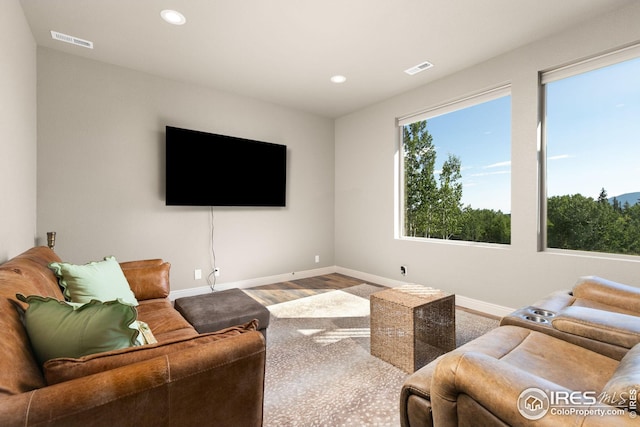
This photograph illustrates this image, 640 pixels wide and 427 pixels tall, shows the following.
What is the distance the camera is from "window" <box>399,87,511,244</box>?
3.28 meters

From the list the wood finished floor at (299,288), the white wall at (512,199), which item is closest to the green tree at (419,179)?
the white wall at (512,199)

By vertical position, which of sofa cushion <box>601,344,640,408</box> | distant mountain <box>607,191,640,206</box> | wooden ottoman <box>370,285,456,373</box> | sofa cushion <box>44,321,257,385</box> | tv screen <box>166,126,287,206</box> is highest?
tv screen <box>166,126,287,206</box>

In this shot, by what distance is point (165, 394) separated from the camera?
0.80 metres

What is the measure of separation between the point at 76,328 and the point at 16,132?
2.23 meters

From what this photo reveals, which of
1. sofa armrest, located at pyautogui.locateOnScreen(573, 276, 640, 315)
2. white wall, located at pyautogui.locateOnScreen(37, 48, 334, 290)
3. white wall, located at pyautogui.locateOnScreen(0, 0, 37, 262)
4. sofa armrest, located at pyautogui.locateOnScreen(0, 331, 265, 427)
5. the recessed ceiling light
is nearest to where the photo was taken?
sofa armrest, located at pyautogui.locateOnScreen(0, 331, 265, 427)

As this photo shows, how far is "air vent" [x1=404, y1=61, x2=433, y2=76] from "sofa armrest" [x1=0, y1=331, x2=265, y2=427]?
11.1 ft

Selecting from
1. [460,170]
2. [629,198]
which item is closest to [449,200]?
[460,170]

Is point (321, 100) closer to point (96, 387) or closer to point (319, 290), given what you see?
point (319, 290)

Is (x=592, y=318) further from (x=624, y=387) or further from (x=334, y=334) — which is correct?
(x=334, y=334)

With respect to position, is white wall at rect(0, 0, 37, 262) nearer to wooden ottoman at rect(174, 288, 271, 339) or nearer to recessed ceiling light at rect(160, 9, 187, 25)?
recessed ceiling light at rect(160, 9, 187, 25)

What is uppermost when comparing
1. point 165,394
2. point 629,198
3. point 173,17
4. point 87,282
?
point 173,17

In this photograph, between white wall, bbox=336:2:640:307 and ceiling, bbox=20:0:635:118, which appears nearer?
ceiling, bbox=20:0:635:118

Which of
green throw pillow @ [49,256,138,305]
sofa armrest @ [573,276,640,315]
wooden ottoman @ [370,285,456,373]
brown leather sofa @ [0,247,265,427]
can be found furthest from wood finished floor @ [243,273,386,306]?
brown leather sofa @ [0,247,265,427]

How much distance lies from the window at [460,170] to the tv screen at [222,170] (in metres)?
1.91
